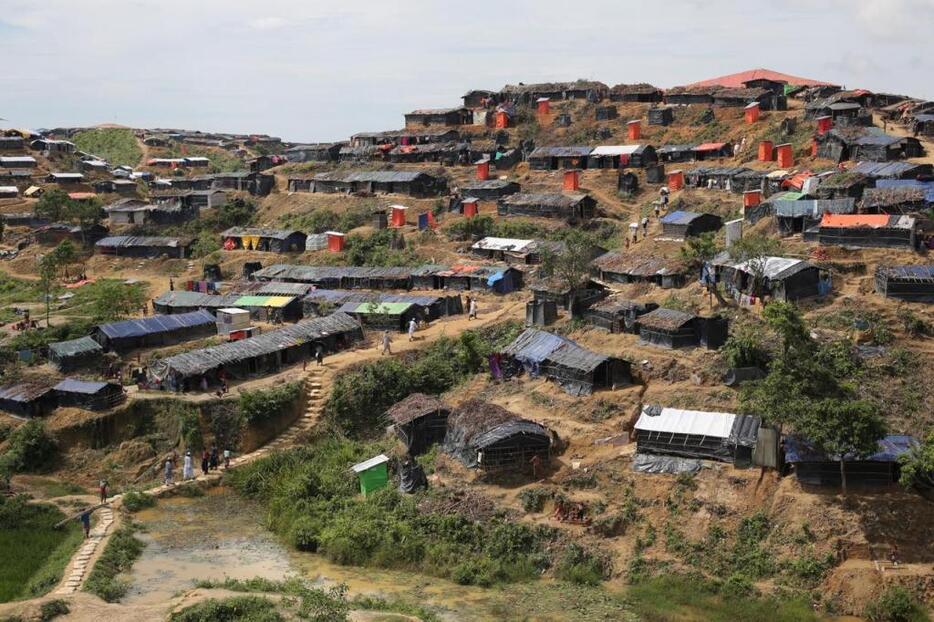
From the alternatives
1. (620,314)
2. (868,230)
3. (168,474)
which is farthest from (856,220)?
(168,474)

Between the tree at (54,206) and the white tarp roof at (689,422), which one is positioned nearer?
the white tarp roof at (689,422)

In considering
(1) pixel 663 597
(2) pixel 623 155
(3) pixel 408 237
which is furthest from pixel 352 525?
(2) pixel 623 155

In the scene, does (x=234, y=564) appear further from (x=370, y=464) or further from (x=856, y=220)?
(x=856, y=220)

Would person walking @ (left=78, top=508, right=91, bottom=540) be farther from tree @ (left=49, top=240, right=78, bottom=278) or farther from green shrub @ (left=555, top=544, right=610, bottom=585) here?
tree @ (left=49, top=240, right=78, bottom=278)

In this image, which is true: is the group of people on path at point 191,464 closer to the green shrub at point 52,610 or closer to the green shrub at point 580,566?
the green shrub at point 52,610

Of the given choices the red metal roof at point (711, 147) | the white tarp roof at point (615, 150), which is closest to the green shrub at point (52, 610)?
the white tarp roof at point (615, 150)

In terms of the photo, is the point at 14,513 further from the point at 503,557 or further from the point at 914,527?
the point at 914,527
